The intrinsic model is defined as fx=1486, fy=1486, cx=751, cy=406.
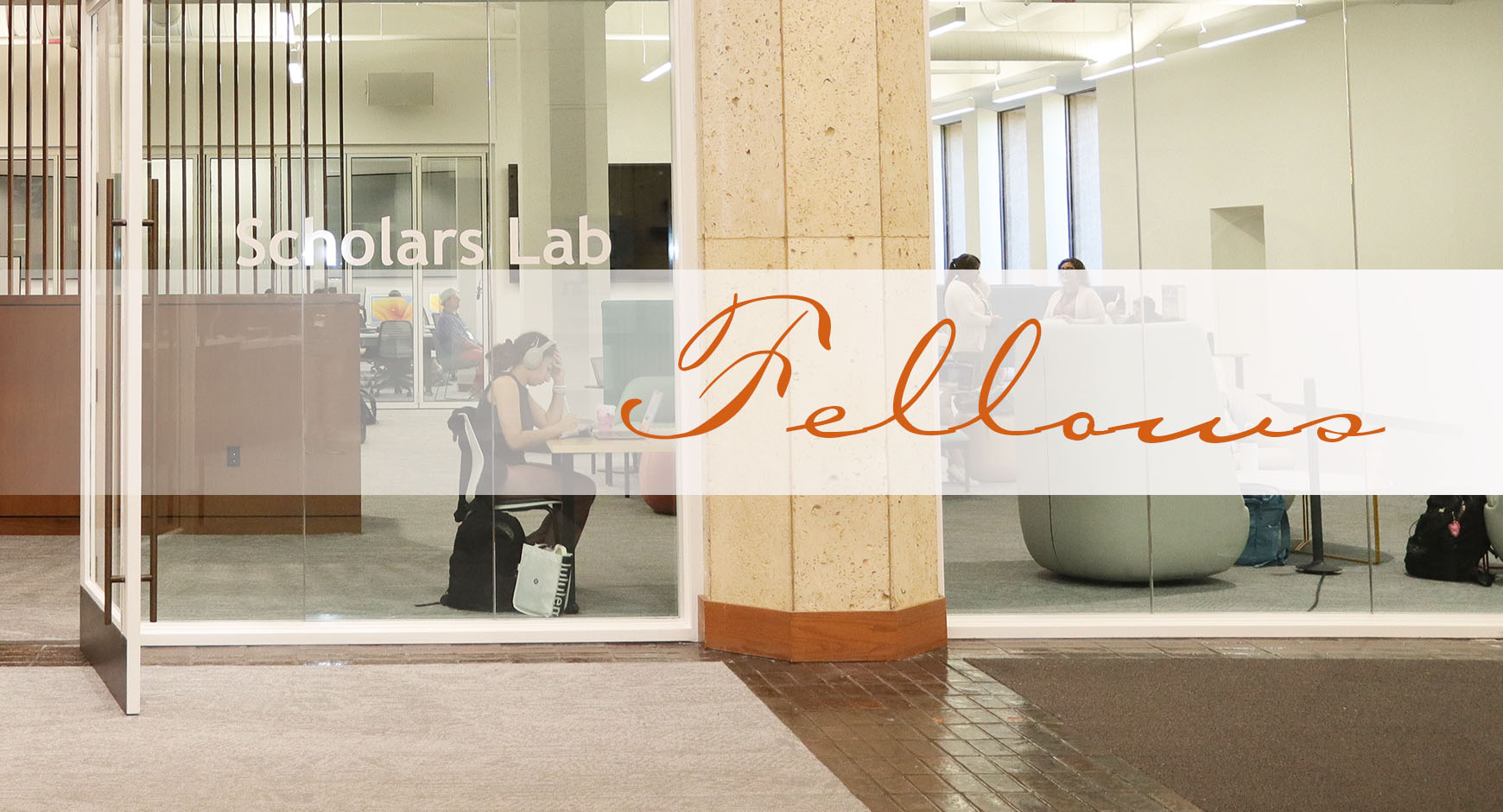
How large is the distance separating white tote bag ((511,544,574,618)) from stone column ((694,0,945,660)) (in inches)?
28.9

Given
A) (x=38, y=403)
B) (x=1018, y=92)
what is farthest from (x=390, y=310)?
(x=38, y=403)

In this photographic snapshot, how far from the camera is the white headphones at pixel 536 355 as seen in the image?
5.57 m

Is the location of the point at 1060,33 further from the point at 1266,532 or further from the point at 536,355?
the point at 536,355

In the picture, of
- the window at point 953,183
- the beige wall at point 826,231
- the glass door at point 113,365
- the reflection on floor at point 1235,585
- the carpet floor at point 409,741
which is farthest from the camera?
the reflection on floor at point 1235,585

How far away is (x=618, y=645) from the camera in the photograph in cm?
552

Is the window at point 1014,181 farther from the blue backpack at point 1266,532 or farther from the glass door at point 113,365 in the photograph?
the glass door at point 113,365

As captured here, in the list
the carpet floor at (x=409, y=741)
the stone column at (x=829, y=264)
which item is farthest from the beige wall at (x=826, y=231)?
the carpet floor at (x=409, y=741)

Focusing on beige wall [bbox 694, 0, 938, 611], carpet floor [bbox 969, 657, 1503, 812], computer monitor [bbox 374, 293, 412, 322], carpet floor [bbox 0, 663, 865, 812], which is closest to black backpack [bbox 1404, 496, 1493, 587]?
carpet floor [bbox 969, 657, 1503, 812]

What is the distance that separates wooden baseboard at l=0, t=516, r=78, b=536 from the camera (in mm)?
8820

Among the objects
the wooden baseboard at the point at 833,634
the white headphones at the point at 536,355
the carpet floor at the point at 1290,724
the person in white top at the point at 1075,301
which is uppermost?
the person in white top at the point at 1075,301

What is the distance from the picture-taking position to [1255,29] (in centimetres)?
573

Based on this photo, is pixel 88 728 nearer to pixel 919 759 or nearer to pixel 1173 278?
pixel 919 759

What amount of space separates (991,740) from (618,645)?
1812 mm

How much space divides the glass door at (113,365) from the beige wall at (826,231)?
1.95 m
